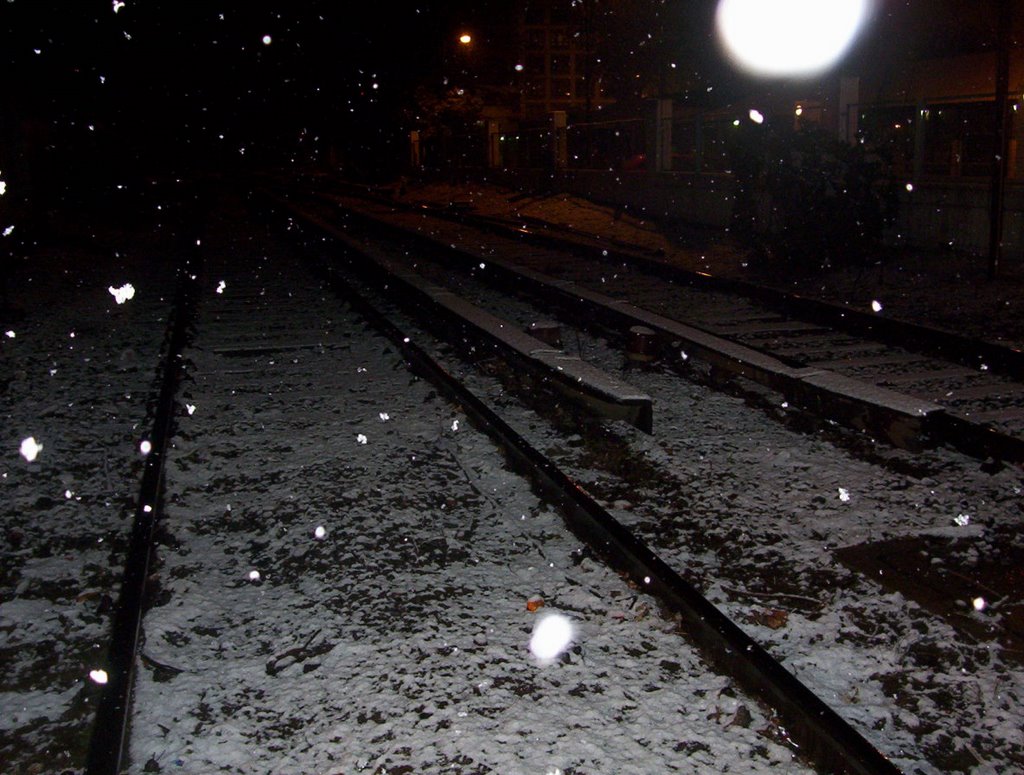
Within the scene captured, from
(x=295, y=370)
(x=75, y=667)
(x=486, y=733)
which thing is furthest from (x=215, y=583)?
(x=295, y=370)

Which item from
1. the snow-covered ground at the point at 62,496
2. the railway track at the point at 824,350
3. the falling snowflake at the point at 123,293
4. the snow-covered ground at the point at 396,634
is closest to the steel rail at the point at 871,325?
the railway track at the point at 824,350

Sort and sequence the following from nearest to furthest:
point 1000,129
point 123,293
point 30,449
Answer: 1. point 30,449
2. point 1000,129
3. point 123,293

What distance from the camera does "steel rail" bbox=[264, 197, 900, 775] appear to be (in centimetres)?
279

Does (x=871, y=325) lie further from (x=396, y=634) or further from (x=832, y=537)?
(x=396, y=634)

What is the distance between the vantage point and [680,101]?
3200 cm

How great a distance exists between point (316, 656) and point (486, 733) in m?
0.85

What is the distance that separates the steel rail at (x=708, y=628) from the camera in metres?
2.79

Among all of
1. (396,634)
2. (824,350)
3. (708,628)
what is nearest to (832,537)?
(708,628)

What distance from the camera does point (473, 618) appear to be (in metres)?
3.78

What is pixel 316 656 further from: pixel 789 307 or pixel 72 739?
pixel 789 307

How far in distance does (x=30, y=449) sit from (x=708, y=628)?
15.9 ft

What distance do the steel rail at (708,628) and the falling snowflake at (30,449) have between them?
9.99ft

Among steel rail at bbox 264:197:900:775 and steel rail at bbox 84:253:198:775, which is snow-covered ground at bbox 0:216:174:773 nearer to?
steel rail at bbox 84:253:198:775

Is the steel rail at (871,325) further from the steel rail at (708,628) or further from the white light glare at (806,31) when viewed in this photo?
the white light glare at (806,31)
